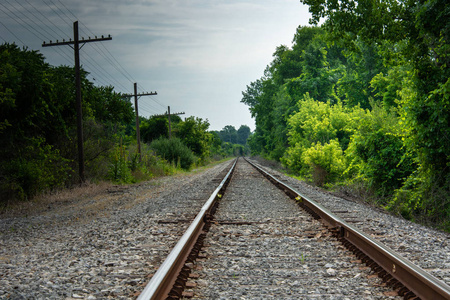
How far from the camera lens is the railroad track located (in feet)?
10.2

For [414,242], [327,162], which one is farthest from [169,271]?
[327,162]

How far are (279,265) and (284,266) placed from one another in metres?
0.07

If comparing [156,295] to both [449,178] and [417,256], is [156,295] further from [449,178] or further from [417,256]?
[449,178]

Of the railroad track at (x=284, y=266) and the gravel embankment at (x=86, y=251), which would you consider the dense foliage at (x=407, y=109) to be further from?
the gravel embankment at (x=86, y=251)

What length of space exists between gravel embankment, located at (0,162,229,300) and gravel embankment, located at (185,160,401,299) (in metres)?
0.63

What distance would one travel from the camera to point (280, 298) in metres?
3.04

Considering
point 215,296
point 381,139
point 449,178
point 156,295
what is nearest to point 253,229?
point 215,296

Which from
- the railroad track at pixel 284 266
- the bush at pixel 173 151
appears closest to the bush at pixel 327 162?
the railroad track at pixel 284 266

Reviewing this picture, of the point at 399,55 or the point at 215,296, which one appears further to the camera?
the point at 399,55

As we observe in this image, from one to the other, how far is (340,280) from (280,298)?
77cm

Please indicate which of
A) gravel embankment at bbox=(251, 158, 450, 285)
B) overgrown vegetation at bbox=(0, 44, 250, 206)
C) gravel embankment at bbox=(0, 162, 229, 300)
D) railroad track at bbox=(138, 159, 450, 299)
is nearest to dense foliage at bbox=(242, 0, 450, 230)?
gravel embankment at bbox=(251, 158, 450, 285)

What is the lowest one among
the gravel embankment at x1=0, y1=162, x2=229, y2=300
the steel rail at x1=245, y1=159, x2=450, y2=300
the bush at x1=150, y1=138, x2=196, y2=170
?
the gravel embankment at x1=0, y1=162, x2=229, y2=300

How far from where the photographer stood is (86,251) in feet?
15.5

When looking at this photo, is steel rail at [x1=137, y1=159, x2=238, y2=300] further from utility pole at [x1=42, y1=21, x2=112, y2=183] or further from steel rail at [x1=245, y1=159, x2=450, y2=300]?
utility pole at [x1=42, y1=21, x2=112, y2=183]
